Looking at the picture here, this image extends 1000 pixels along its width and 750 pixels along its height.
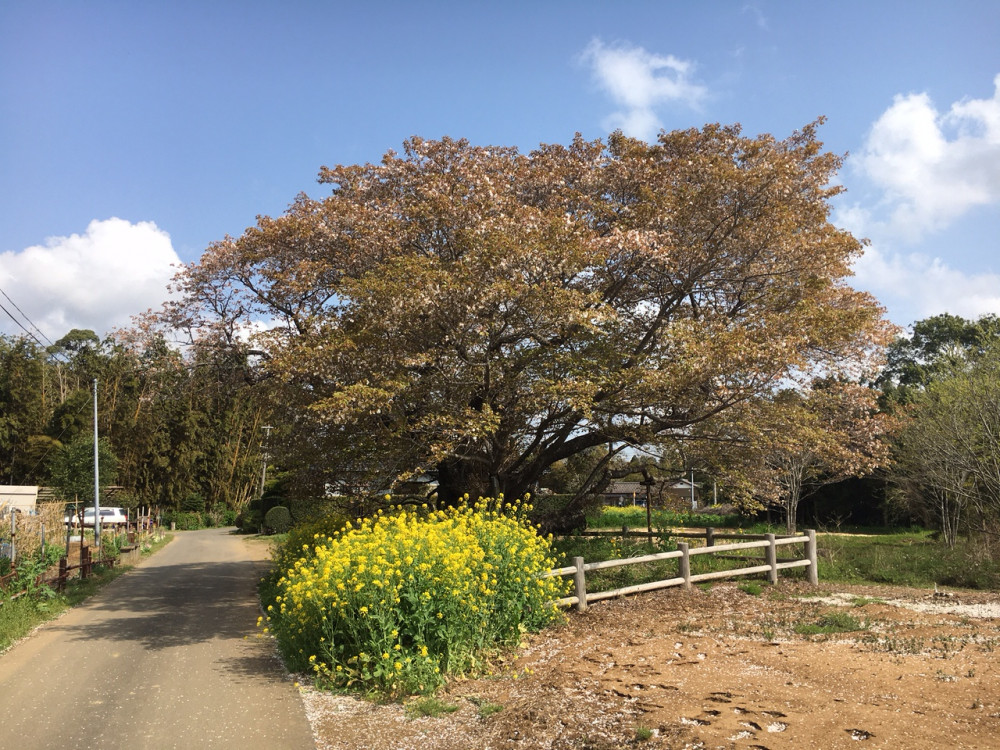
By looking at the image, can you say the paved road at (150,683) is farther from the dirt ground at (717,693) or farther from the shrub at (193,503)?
the shrub at (193,503)

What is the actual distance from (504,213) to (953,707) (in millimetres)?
9199

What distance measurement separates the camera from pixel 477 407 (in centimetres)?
1297

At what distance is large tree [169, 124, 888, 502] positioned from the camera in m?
11.2

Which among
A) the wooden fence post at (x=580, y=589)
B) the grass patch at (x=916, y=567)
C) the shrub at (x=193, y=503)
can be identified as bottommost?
the shrub at (x=193, y=503)

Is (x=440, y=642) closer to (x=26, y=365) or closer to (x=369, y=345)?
(x=369, y=345)

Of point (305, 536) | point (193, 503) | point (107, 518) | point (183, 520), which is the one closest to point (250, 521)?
point (107, 518)

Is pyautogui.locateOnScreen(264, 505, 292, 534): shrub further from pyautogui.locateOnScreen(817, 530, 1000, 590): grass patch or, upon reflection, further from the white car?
pyautogui.locateOnScreen(817, 530, 1000, 590): grass patch

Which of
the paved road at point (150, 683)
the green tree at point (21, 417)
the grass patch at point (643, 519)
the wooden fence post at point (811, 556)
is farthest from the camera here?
the green tree at point (21, 417)

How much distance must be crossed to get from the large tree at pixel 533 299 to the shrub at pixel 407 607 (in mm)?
2266

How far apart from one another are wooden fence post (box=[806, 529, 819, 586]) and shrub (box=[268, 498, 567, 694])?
748 centimetres

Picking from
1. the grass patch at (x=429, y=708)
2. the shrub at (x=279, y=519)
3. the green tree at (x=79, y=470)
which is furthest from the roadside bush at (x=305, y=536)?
the shrub at (x=279, y=519)

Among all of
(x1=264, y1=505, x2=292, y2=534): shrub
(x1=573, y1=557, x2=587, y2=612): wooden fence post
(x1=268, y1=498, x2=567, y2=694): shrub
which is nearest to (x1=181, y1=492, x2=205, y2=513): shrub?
(x1=264, y1=505, x2=292, y2=534): shrub

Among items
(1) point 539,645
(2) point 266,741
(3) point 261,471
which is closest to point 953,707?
(1) point 539,645

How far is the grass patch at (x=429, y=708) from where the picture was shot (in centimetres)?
678
